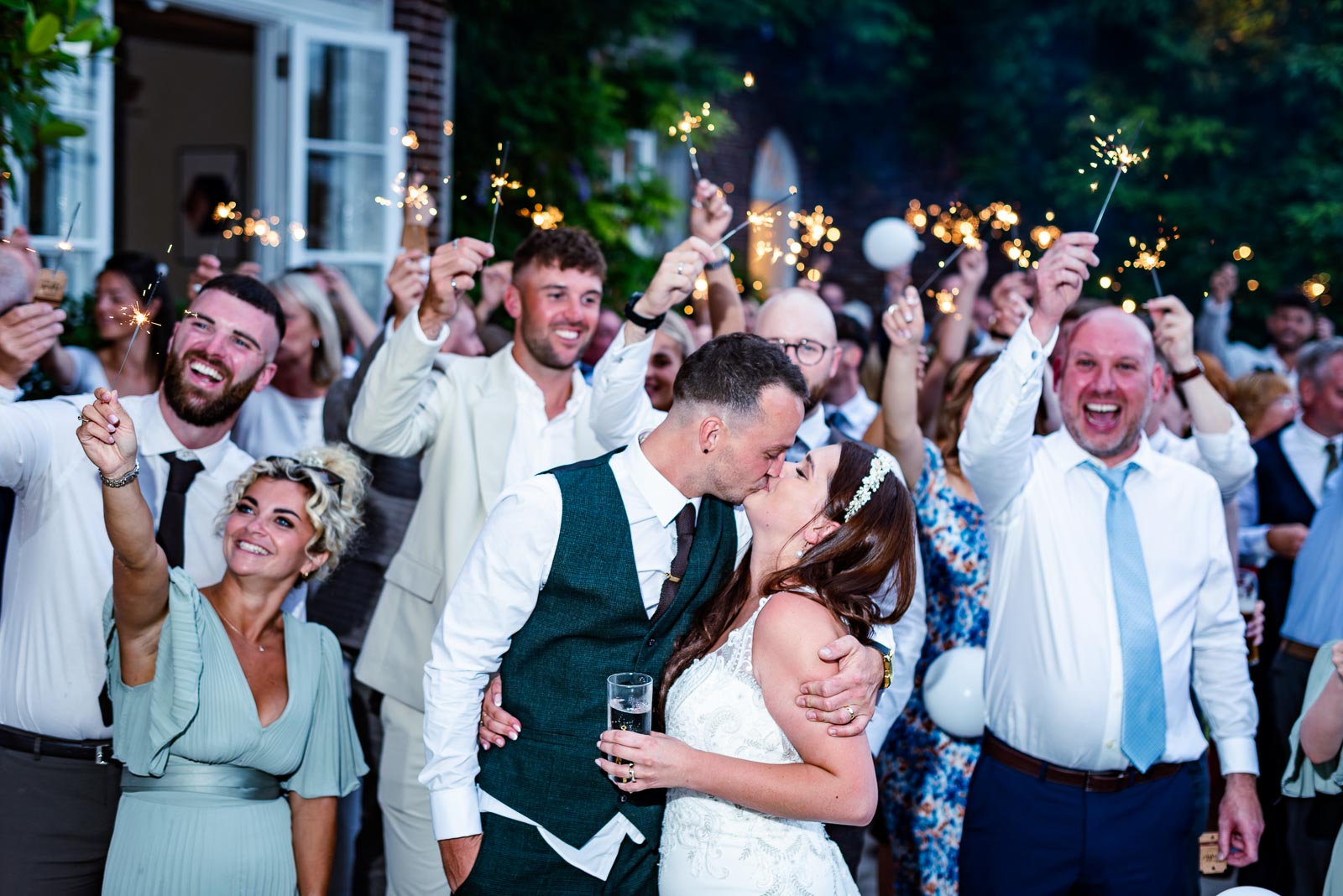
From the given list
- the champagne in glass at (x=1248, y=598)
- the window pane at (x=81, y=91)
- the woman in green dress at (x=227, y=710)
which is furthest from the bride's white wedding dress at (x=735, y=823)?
the window pane at (x=81, y=91)

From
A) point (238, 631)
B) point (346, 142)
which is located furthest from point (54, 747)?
point (346, 142)

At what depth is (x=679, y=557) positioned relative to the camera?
2658 millimetres

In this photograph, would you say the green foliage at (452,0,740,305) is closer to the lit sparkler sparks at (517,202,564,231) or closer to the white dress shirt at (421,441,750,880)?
the lit sparkler sparks at (517,202,564,231)

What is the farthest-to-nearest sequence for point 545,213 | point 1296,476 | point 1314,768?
point 545,213
point 1296,476
point 1314,768

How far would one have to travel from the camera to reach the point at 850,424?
4.73 metres

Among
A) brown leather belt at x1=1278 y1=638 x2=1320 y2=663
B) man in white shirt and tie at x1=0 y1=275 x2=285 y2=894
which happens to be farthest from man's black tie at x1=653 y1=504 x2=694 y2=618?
brown leather belt at x1=1278 y1=638 x2=1320 y2=663

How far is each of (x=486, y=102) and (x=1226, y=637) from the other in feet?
20.2

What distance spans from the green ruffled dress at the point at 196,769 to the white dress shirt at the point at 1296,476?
372 cm

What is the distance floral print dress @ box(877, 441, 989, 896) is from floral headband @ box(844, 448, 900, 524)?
1302 millimetres

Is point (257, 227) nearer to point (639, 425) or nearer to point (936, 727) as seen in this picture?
point (639, 425)

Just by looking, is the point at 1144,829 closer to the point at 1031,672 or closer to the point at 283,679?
the point at 1031,672

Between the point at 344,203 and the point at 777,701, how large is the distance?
534 centimetres

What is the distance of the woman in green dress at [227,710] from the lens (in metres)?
2.75

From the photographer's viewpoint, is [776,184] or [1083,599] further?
[776,184]
